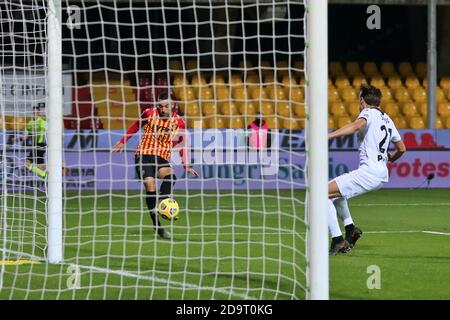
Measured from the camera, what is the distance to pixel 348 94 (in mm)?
28688

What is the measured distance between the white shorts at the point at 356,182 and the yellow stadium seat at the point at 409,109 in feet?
54.8

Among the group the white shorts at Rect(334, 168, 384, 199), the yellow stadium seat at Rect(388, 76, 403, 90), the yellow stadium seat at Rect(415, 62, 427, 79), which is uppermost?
the yellow stadium seat at Rect(415, 62, 427, 79)

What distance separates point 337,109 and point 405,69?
11.7 ft

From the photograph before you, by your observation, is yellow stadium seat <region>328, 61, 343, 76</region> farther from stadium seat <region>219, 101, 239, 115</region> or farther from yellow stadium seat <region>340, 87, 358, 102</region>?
stadium seat <region>219, 101, 239, 115</region>

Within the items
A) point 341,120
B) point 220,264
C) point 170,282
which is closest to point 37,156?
point 220,264

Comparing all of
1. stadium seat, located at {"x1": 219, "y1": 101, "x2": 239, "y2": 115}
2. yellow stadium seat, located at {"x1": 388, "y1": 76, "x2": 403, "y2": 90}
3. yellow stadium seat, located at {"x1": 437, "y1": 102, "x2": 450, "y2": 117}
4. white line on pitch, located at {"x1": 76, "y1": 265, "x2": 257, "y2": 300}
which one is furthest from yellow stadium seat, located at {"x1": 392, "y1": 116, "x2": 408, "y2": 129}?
white line on pitch, located at {"x1": 76, "y1": 265, "x2": 257, "y2": 300}

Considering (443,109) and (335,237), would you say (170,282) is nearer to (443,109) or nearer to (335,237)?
(335,237)

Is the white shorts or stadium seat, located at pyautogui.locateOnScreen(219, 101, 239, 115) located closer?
the white shorts

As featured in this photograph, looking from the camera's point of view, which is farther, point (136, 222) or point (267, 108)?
point (267, 108)

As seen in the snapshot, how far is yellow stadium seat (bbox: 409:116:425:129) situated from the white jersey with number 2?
15934 millimetres

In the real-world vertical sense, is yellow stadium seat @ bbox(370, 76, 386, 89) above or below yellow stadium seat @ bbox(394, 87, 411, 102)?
above

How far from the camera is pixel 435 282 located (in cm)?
951

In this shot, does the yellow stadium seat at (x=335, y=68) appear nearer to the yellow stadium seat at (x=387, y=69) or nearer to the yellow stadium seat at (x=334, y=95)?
the yellow stadium seat at (x=334, y=95)

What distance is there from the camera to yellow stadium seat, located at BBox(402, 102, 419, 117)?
28.2 meters
